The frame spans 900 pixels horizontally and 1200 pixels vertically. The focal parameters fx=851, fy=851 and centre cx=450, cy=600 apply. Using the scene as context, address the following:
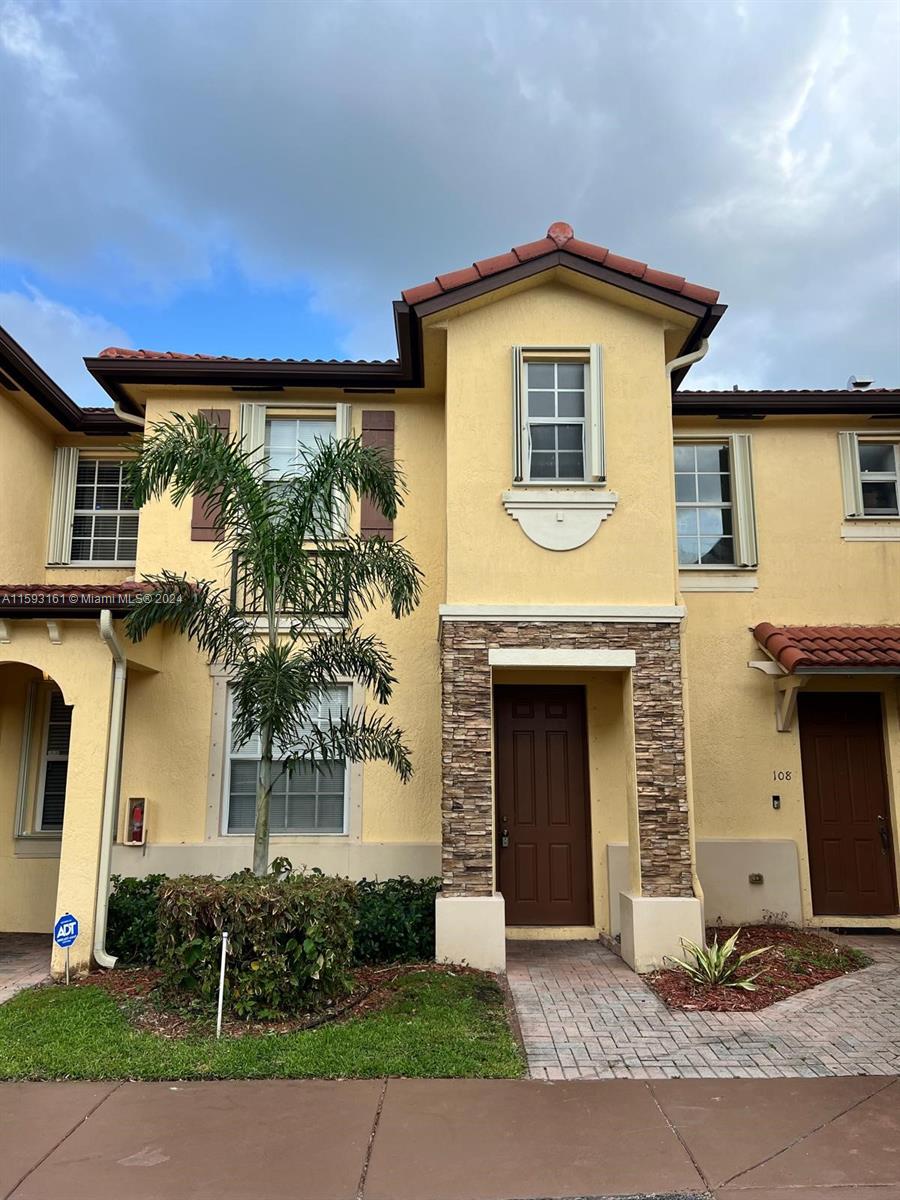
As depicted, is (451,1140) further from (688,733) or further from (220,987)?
(688,733)

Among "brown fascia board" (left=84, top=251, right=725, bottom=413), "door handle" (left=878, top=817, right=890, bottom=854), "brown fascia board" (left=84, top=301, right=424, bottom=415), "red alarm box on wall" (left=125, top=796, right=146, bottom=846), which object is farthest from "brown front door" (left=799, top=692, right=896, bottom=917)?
"red alarm box on wall" (left=125, top=796, right=146, bottom=846)

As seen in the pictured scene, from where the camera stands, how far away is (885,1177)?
3.95 metres

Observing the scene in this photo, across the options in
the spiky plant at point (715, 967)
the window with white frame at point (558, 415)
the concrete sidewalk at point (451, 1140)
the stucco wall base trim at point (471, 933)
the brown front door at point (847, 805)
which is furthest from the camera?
the brown front door at point (847, 805)

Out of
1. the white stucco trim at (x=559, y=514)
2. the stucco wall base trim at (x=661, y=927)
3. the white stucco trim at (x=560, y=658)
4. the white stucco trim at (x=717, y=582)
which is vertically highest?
the white stucco trim at (x=559, y=514)

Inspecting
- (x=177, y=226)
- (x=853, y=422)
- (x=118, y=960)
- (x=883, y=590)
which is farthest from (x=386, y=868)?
(x=177, y=226)

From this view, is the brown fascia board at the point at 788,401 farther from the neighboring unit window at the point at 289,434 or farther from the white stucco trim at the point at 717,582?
the neighboring unit window at the point at 289,434

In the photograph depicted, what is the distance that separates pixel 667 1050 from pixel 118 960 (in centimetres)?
487

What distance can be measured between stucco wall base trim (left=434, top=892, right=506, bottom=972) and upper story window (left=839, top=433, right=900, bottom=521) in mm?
6314

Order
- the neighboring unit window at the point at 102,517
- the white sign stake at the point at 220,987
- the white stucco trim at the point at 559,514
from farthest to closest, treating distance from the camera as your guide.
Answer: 1. the neighboring unit window at the point at 102,517
2. the white stucco trim at the point at 559,514
3. the white sign stake at the point at 220,987

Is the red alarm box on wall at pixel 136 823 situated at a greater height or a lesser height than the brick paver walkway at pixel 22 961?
greater

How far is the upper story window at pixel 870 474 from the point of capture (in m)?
10.1

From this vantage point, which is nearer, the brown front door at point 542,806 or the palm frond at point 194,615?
the palm frond at point 194,615

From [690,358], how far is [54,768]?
325 inches

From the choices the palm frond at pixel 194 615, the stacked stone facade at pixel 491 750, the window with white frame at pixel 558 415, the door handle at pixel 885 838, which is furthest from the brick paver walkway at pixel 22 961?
the door handle at pixel 885 838
